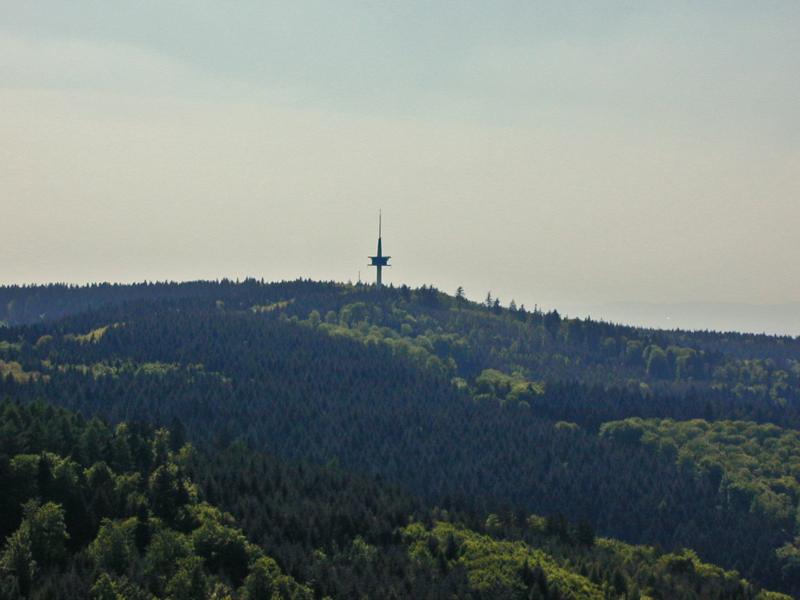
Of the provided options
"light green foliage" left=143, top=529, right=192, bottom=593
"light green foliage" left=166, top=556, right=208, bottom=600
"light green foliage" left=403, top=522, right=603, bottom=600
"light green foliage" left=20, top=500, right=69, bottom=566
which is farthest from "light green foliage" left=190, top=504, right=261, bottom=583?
"light green foliage" left=403, top=522, right=603, bottom=600

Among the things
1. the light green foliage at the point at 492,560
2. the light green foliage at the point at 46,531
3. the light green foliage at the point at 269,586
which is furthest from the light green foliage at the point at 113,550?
the light green foliage at the point at 492,560

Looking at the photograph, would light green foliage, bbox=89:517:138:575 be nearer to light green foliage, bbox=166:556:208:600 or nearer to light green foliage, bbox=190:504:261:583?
light green foliage, bbox=166:556:208:600

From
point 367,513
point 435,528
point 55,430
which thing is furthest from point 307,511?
point 55,430

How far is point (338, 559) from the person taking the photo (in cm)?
17012

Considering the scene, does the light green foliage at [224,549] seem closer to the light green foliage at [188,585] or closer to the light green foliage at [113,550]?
the light green foliage at [113,550]

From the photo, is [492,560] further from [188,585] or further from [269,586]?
[188,585]

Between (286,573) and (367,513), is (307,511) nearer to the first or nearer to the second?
(367,513)

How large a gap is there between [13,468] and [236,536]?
28768 mm

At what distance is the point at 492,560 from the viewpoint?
180m

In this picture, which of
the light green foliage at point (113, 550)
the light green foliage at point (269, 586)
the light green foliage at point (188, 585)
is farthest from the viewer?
the light green foliage at point (269, 586)

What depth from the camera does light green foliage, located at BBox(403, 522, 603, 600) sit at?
171 m

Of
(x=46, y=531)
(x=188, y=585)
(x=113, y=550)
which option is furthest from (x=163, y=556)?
(x=46, y=531)

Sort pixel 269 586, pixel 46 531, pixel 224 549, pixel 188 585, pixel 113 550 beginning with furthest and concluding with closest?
1. pixel 224 549
2. pixel 269 586
3. pixel 113 550
4. pixel 46 531
5. pixel 188 585

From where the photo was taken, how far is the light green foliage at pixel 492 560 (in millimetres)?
170875
